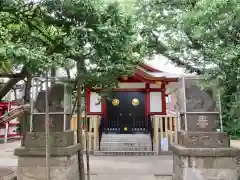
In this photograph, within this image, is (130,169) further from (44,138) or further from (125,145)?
(125,145)

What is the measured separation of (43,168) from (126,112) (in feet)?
29.8

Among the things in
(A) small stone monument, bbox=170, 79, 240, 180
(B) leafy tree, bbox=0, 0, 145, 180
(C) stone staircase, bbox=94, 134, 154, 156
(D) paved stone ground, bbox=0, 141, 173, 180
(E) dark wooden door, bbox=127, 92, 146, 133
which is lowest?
(D) paved stone ground, bbox=0, 141, 173, 180

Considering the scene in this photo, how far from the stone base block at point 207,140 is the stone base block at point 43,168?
2.84m

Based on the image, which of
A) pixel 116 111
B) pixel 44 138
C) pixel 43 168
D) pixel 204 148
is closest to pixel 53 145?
pixel 44 138

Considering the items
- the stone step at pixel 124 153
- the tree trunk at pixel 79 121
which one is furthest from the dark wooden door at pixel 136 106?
the tree trunk at pixel 79 121

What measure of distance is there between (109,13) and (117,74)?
1427mm

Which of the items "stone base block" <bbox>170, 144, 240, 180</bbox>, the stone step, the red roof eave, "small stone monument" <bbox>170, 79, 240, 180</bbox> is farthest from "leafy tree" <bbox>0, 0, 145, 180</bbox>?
the red roof eave

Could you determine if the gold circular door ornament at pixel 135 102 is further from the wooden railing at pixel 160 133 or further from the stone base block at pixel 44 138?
the stone base block at pixel 44 138

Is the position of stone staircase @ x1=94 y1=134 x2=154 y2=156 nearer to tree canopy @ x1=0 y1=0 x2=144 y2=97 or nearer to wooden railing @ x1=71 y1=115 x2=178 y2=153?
wooden railing @ x1=71 y1=115 x2=178 y2=153

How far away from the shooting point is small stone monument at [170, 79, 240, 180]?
5.59 m

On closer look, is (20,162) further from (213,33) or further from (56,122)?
(213,33)

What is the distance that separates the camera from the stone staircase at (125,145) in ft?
37.8

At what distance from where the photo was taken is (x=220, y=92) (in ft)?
18.4

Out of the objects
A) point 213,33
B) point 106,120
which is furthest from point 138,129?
point 213,33
